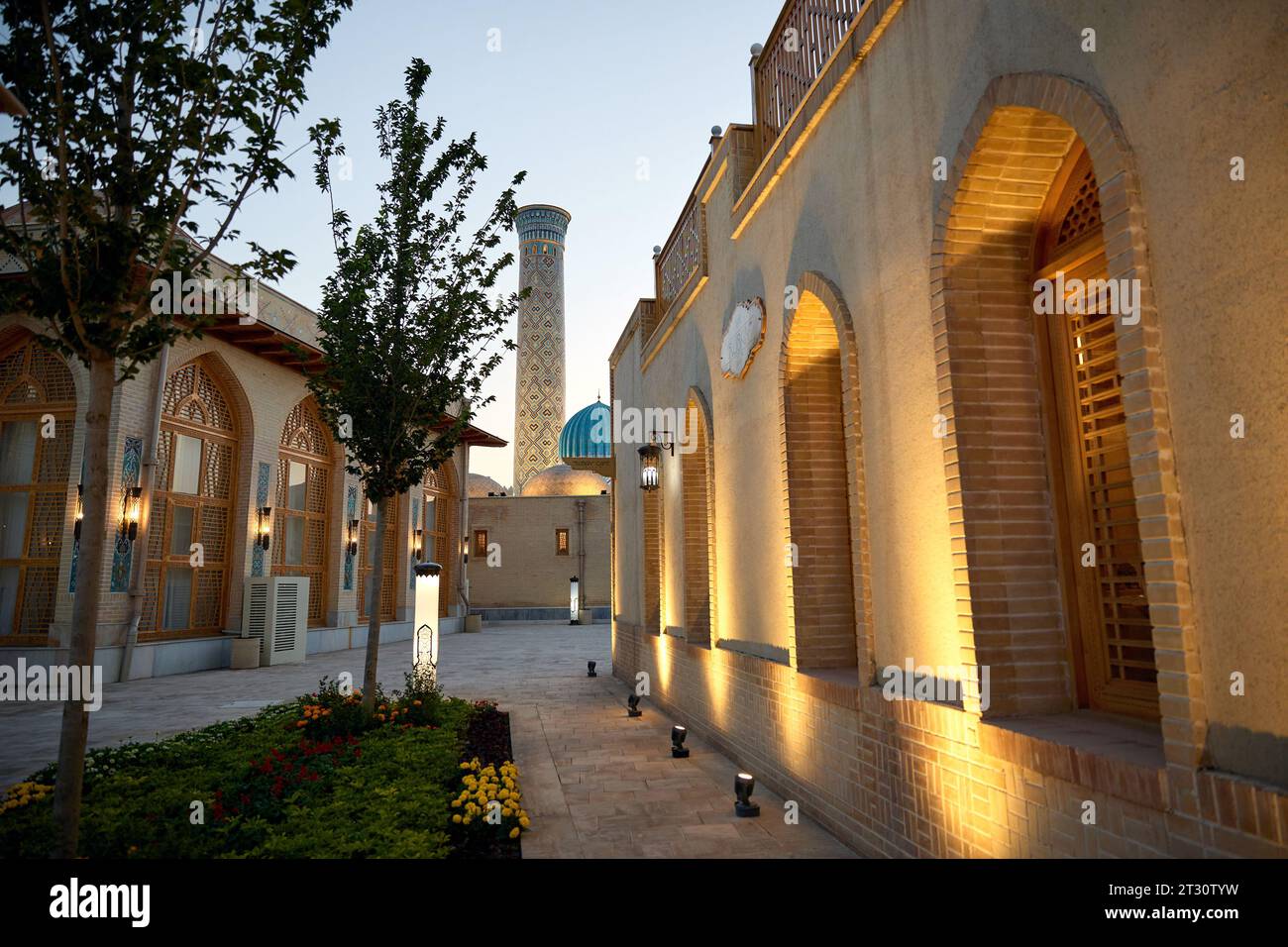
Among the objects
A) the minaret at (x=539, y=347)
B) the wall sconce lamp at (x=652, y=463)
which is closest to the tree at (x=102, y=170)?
the wall sconce lamp at (x=652, y=463)

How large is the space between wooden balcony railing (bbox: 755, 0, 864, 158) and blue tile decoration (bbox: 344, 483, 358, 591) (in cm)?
1574

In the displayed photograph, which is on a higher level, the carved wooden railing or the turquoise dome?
the turquoise dome

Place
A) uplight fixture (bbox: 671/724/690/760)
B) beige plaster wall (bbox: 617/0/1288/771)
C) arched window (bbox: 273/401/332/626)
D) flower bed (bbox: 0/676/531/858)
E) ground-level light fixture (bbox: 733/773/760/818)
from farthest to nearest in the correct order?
arched window (bbox: 273/401/332/626) → uplight fixture (bbox: 671/724/690/760) → ground-level light fixture (bbox: 733/773/760/818) → flower bed (bbox: 0/676/531/858) → beige plaster wall (bbox: 617/0/1288/771)

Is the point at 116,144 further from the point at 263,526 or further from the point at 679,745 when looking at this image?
the point at 263,526

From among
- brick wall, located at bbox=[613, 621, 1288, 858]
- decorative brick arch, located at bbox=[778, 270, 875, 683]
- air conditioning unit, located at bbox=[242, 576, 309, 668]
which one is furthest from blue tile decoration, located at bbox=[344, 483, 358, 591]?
decorative brick arch, located at bbox=[778, 270, 875, 683]

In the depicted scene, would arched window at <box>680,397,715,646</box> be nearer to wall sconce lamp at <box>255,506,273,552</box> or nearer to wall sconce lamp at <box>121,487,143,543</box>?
wall sconce lamp at <box>121,487,143,543</box>

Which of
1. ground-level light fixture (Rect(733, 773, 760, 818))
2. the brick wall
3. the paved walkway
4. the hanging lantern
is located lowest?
the paved walkway

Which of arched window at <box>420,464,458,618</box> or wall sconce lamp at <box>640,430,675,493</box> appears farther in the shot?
arched window at <box>420,464,458,618</box>

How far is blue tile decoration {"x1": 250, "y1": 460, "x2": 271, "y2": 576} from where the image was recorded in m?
15.6

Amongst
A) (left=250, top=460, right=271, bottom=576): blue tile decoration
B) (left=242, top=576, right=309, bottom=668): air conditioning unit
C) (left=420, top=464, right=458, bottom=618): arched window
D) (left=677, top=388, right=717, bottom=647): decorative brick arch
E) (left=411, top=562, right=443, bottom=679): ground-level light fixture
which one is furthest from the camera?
(left=420, top=464, right=458, bottom=618): arched window

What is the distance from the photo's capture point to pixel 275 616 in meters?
15.2

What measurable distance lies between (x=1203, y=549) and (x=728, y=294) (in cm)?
558

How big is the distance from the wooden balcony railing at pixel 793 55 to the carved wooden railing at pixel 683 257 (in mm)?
1805

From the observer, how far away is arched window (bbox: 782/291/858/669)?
543 centimetres
